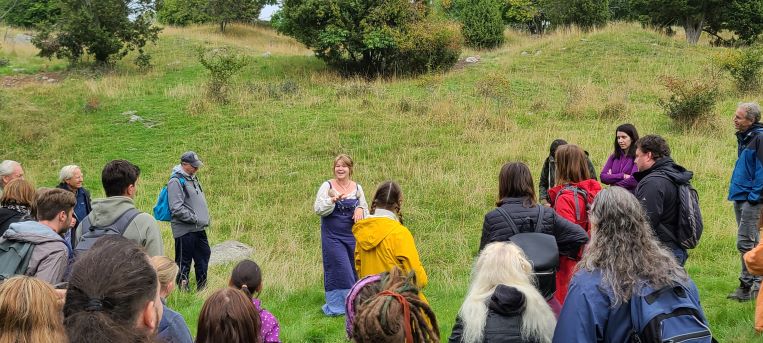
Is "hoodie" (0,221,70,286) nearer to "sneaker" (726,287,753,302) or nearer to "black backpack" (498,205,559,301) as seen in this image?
"black backpack" (498,205,559,301)

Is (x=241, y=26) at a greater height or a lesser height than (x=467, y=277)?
greater

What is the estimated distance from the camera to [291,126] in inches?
624

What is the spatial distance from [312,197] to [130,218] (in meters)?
6.71

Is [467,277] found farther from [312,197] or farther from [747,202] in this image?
[312,197]

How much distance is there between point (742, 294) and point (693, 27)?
88.1 feet

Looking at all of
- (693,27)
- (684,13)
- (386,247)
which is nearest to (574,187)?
(386,247)

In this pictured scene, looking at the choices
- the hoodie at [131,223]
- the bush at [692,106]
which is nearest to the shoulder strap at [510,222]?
the hoodie at [131,223]

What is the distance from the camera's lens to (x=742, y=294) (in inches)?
251

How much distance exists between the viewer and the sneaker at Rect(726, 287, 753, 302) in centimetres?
632

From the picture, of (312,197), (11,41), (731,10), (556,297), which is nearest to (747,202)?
(556,297)

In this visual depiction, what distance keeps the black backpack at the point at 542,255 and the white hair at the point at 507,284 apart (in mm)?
623

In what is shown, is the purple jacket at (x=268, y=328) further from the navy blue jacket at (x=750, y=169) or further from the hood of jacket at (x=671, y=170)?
the navy blue jacket at (x=750, y=169)

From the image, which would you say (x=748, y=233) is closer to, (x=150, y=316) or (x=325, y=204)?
(x=325, y=204)

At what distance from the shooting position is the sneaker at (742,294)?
632 centimetres
